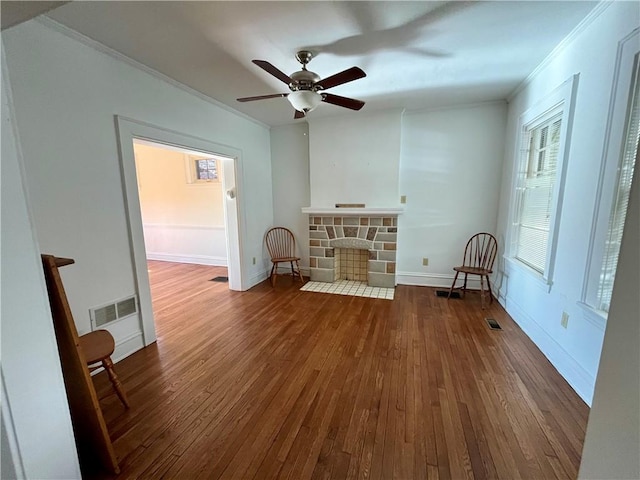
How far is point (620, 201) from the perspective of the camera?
1.59 metres

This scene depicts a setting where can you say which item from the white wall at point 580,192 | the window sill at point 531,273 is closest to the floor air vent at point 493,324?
the white wall at point 580,192

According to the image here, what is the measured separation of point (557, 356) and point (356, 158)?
3.14 meters

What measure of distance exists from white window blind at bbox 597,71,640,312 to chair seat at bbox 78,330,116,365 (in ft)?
9.29

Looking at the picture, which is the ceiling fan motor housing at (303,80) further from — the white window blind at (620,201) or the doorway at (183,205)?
the doorway at (183,205)

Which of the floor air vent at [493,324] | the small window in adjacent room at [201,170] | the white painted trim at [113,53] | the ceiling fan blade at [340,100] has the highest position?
the white painted trim at [113,53]

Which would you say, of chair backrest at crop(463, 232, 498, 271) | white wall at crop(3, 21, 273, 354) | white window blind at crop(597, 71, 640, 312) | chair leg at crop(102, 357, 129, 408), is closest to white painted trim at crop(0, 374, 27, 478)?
chair leg at crop(102, 357, 129, 408)

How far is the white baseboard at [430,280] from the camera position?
390 cm

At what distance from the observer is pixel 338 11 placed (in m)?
1.68

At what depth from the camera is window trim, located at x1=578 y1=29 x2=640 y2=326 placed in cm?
153

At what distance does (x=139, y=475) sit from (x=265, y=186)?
12.2ft

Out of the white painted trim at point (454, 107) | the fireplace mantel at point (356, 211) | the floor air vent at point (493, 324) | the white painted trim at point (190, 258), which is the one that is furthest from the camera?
the white painted trim at point (190, 258)

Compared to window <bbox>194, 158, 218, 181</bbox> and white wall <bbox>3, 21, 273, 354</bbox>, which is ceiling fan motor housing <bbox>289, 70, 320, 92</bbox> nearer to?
white wall <bbox>3, 21, 273, 354</bbox>

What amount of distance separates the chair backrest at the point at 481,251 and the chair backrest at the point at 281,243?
271 centimetres

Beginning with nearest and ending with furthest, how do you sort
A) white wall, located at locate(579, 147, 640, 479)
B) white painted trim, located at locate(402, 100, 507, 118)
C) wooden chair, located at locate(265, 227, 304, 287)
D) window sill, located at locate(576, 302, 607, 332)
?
1. white wall, located at locate(579, 147, 640, 479)
2. window sill, located at locate(576, 302, 607, 332)
3. white painted trim, located at locate(402, 100, 507, 118)
4. wooden chair, located at locate(265, 227, 304, 287)
